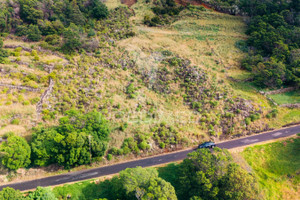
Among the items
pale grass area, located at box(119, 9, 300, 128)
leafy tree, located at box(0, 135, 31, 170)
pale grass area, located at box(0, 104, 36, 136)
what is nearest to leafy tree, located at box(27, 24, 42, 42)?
pale grass area, located at box(119, 9, 300, 128)

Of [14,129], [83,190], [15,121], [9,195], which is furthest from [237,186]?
[15,121]

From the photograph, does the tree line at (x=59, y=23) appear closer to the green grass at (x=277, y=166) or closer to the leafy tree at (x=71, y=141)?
the leafy tree at (x=71, y=141)

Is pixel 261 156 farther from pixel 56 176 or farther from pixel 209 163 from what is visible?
pixel 56 176

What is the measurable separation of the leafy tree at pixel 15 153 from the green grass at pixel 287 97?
59925 mm

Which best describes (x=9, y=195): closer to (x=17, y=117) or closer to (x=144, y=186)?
(x=17, y=117)

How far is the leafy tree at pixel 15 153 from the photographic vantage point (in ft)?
123

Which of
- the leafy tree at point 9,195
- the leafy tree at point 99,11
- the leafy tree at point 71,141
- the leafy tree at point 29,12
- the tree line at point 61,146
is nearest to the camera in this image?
the leafy tree at point 9,195

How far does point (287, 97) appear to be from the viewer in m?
59.2

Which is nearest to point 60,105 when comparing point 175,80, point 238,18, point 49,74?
point 49,74

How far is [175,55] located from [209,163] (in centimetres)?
3967

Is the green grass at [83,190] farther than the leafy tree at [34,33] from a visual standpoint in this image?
No

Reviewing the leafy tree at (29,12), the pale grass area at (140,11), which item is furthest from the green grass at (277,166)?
the leafy tree at (29,12)

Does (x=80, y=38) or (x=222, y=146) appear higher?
(x=80, y=38)

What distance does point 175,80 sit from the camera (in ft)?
200
